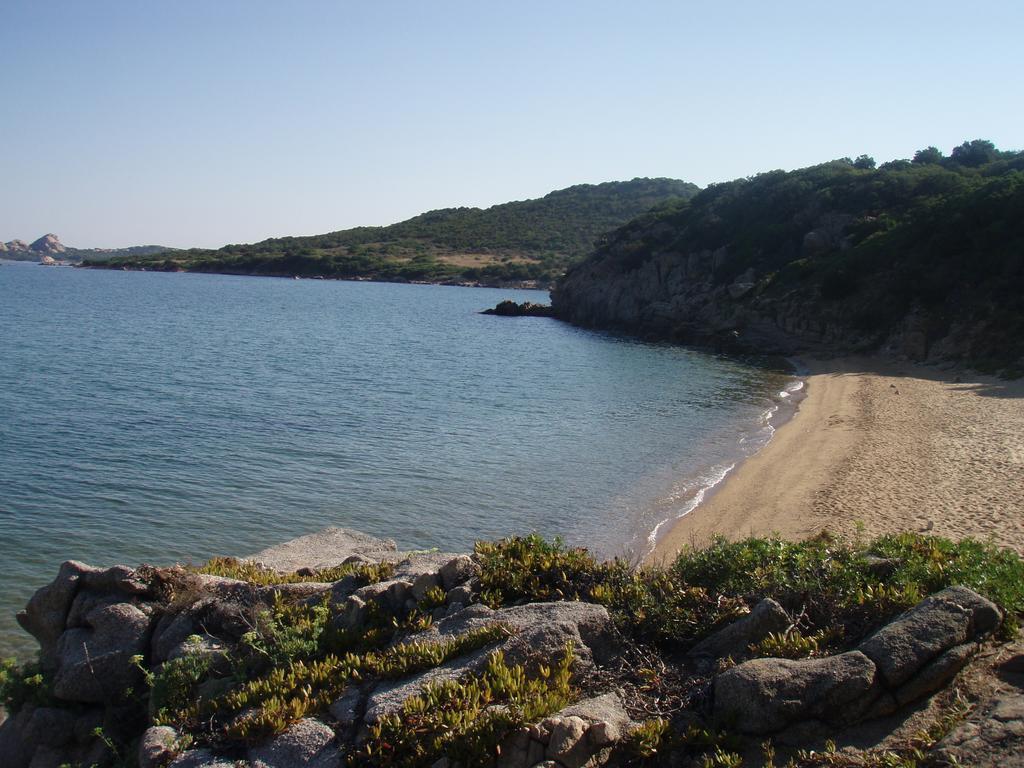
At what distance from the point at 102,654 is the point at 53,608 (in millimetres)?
1398

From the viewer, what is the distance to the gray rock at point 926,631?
234 inches

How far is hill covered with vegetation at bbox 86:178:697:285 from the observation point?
14150 centimetres

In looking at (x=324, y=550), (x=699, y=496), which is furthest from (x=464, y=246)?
(x=324, y=550)

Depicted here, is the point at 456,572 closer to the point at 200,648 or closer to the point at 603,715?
the point at 200,648

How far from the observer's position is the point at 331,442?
23.0 m

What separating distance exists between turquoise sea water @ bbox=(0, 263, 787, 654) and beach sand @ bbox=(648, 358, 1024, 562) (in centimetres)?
137

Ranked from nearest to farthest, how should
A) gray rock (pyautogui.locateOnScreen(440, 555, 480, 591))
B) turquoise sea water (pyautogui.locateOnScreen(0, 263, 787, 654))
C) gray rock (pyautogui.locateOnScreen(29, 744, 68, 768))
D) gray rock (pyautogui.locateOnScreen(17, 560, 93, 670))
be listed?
gray rock (pyautogui.locateOnScreen(29, 744, 68, 768)) < gray rock (pyautogui.locateOnScreen(440, 555, 480, 591)) < gray rock (pyautogui.locateOnScreen(17, 560, 93, 670)) < turquoise sea water (pyautogui.locateOnScreen(0, 263, 787, 654))

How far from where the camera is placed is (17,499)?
16.4 m

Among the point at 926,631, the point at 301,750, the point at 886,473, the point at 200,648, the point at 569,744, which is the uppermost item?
the point at 926,631

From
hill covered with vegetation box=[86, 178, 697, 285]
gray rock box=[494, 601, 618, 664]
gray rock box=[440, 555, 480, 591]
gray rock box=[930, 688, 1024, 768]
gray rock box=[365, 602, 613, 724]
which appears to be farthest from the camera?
hill covered with vegetation box=[86, 178, 697, 285]

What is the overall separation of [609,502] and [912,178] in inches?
1923

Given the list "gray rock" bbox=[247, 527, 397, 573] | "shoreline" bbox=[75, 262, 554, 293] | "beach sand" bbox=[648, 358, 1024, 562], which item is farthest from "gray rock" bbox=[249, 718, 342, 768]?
"shoreline" bbox=[75, 262, 554, 293]

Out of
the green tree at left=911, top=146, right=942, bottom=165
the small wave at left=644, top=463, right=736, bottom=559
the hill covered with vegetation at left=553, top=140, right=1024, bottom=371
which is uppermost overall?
the green tree at left=911, top=146, right=942, bottom=165

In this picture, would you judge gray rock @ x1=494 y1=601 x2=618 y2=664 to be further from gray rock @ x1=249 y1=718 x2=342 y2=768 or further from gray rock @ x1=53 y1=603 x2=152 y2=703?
gray rock @ x1=53 y1=603 x2=152 y2=703
